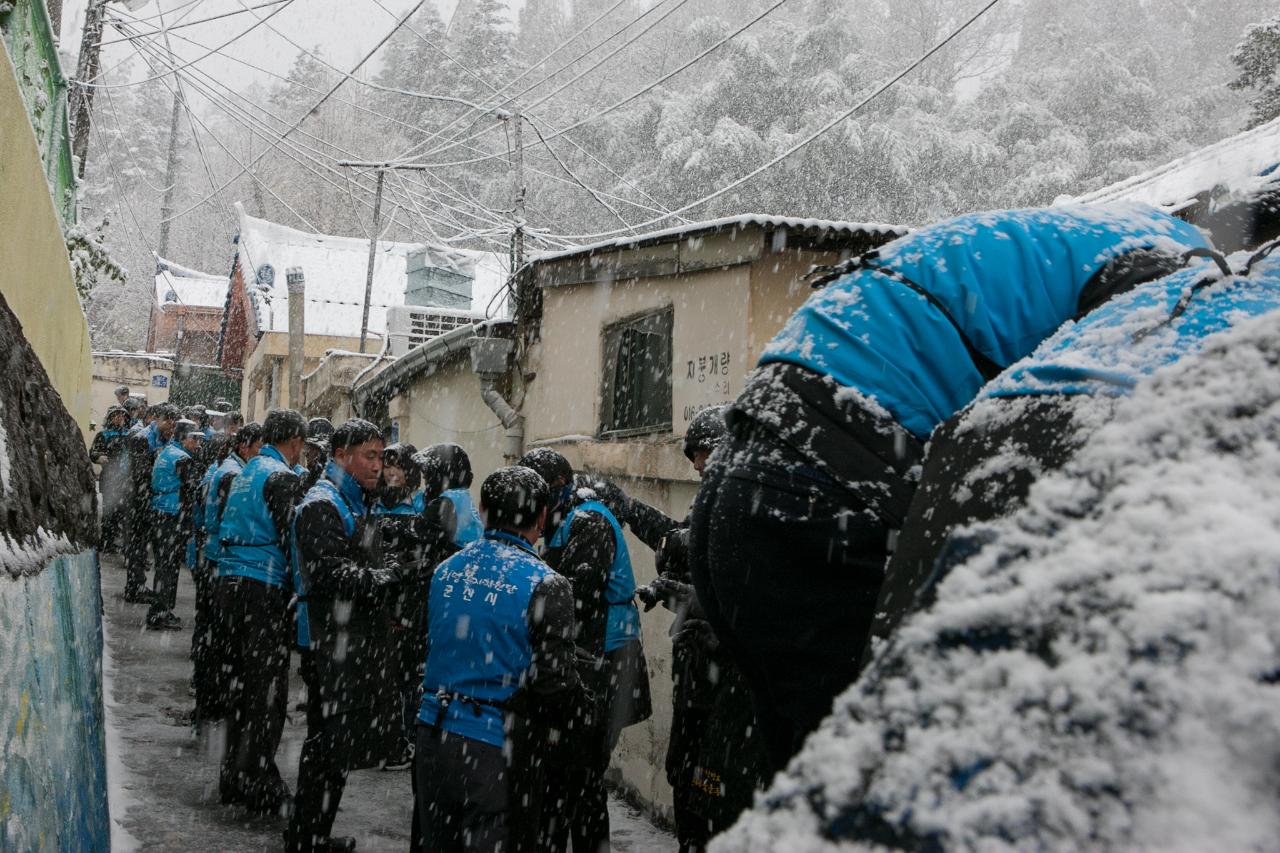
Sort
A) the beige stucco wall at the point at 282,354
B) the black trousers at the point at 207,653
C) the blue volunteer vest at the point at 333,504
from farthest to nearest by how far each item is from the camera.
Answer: the beige stucco wall at the point at 282,354, the black trousers at the point at 207,653, the blue volunteer vest at the point at 333,504

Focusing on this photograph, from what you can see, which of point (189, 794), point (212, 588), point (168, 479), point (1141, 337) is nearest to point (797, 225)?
point (189, 794)

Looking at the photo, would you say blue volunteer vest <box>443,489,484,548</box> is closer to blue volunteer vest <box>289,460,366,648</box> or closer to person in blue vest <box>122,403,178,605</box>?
blue volunteer vest <box>289,460,366,648</box>

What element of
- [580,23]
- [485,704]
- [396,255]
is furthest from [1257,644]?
[580,23]

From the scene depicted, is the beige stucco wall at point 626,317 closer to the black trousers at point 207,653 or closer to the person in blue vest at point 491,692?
the person in blue vest at point 491,692

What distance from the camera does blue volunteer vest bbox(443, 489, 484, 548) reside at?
21.7 feet

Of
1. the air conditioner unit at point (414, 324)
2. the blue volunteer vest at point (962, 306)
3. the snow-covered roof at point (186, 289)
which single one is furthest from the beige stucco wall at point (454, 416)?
the snow-covered roof at point (186, 289)

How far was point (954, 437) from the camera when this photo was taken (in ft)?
3.45

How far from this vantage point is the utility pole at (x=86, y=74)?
47.1ft

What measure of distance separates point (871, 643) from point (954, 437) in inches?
8.2

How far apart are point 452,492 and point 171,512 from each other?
24.0 ft

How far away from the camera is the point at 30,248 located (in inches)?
159

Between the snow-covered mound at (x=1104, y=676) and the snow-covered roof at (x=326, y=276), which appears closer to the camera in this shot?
the snow-covered mound at (x=1104, y=676)

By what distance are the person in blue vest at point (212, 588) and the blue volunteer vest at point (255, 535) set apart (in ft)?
2.46

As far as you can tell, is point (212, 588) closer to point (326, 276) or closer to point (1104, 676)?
point (1104, 676)
